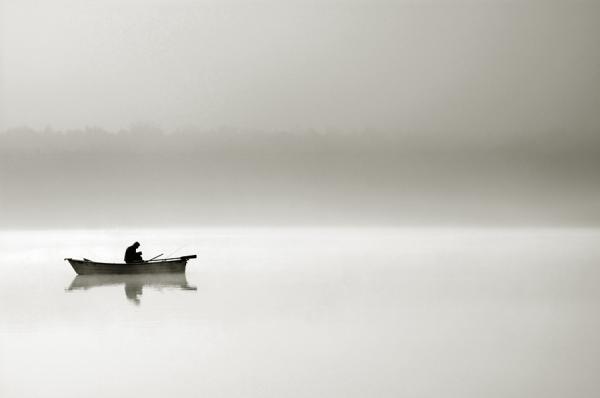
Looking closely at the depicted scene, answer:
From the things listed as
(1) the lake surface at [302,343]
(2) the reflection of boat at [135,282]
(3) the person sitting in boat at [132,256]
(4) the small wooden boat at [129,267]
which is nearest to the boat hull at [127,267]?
(4) the small wooden boat at [129,267]

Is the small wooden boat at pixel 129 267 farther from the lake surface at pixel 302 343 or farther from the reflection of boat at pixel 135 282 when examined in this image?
the lake surface at pixel 302 343

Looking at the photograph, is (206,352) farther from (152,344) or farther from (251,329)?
(251,329)

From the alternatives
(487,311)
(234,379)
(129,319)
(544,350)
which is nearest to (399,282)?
(487,311)

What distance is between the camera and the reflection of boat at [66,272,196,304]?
23413 mm

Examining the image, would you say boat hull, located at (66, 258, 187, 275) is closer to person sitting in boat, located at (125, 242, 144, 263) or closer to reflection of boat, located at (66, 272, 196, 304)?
person sitting in boat, located at (125, 242, 144, 263)

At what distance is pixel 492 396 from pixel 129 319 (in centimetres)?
962

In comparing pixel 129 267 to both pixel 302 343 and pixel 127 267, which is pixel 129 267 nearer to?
pixel 127 267

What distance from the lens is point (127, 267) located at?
2316 cm

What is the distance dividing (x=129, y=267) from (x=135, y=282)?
1.45 metres

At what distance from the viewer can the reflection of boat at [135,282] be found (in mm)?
23413

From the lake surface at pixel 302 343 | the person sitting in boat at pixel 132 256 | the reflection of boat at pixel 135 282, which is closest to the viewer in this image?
the lake surface at pixel 302 343

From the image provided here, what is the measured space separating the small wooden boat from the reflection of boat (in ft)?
1.23

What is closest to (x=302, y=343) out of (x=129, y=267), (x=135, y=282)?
(x=129, y=267)

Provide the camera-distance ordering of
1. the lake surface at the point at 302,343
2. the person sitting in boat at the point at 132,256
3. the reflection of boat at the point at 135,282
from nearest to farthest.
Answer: the lake surface at the point at 302,343 → the person sitting in boat at the point at 132,256 → the reflection of boat at the point at 135,282
